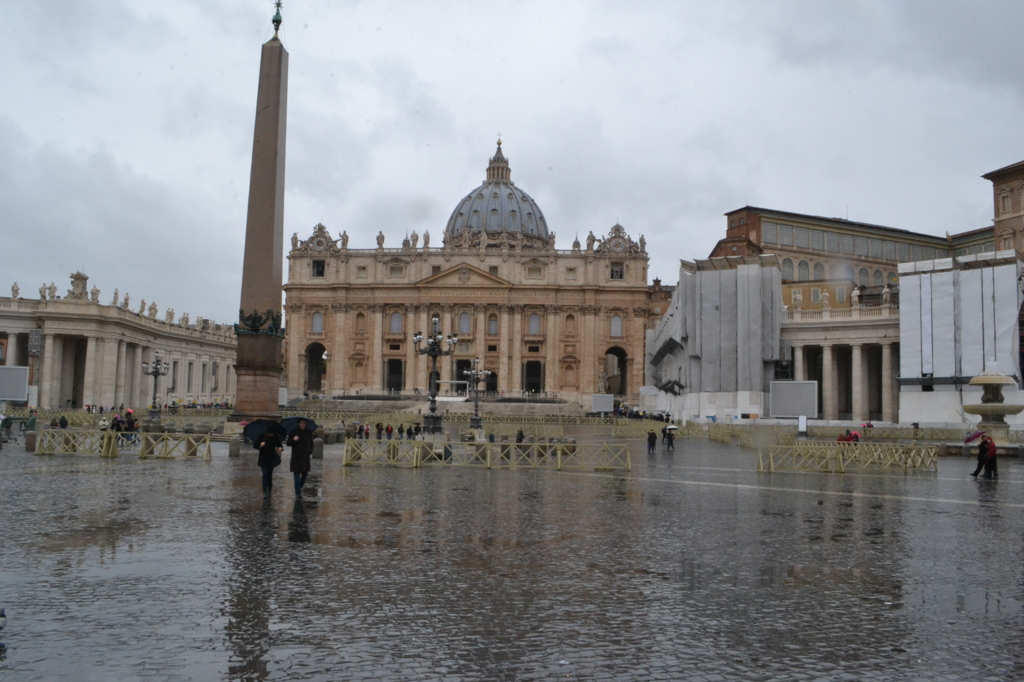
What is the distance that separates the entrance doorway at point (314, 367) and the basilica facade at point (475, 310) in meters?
0.72

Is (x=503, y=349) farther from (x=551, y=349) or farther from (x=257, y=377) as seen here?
(x=257, y=377)

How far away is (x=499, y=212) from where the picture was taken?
114500 mm

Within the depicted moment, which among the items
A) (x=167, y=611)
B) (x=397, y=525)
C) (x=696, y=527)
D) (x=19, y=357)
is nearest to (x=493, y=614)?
(x=167, y=611)

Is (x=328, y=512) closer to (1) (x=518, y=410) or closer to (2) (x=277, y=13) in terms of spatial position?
(2) (x=277, y=13)

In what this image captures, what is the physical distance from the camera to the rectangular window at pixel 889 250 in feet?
242

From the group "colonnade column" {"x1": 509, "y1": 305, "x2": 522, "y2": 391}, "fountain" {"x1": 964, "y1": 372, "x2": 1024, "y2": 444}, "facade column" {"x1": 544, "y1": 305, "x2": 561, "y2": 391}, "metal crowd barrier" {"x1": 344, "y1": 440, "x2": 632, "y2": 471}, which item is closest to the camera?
"metal crowd barrier" {"x1": 344, "y1": 440, "x2": 632, "y2": 471}

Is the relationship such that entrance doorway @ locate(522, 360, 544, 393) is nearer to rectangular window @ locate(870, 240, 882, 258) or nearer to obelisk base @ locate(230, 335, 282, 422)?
rectangular window @ locate(870, 240, 882, 258)

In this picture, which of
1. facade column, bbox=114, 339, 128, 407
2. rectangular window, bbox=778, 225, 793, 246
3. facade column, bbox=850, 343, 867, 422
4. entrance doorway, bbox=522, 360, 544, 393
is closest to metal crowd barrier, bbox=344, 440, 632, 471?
facade column, bbox=850, 343, 867, 422

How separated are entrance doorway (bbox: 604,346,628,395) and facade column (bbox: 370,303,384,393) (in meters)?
21.8

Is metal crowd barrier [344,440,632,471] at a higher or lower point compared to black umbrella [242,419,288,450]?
lower

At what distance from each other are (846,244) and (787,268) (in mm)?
6769

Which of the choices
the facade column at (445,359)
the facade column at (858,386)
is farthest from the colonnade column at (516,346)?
the facade column at (858,386)

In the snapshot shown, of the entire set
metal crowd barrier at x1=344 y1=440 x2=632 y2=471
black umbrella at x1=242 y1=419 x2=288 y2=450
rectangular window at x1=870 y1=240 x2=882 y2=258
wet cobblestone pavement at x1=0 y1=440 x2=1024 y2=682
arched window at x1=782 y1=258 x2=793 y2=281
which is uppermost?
rectangular window at x1=870 y1=240 x2=882 y2=258

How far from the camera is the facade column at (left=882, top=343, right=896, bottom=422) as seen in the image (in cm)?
4872
